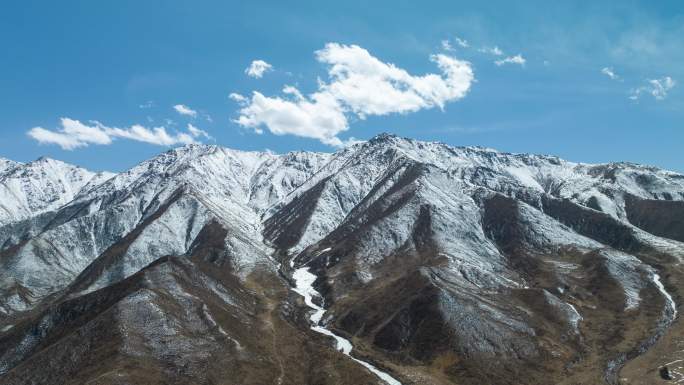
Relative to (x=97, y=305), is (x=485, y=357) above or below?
below

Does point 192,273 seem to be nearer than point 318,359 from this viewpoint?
No

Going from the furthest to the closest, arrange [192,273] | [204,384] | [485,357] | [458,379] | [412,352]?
[192,273], [412,352], [485,357], [458,379], [204,384]

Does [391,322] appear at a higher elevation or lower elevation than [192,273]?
lower

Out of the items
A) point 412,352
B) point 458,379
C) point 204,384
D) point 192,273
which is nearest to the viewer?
point 204,384

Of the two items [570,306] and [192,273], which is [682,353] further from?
[192,273]

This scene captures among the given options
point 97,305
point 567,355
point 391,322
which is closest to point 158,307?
point 97,305

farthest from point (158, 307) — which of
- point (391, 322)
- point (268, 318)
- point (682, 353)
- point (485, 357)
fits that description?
point (682, 353)

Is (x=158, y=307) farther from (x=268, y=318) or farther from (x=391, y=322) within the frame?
(x=391, y=322)

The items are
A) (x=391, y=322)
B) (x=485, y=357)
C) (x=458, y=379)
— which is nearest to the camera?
(x=458, y=379)

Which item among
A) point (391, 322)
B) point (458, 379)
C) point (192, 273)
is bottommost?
point (458, 379)
